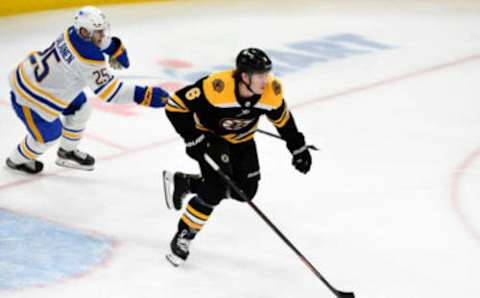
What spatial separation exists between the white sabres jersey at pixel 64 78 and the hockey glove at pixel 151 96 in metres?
0.05

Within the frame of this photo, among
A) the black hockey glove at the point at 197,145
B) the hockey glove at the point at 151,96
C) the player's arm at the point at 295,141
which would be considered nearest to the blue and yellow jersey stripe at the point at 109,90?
the hockey glove at the point at 151,96

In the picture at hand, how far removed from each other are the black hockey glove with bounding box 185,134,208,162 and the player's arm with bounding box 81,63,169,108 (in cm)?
84

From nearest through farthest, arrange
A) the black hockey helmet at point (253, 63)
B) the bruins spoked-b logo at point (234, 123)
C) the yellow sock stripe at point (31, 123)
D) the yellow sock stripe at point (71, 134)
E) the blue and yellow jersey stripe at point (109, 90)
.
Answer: the black hockey helmet at point (253, 63) < the bruins spoked-b logo at point (234, 123) < the blue and yellow jersey stripe at point (109, 90) < the yellow sock stripe at point (31, 123) < the yellow sock stripe at point (71, 134)

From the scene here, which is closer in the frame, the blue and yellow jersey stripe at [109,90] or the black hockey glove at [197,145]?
the black hockey glove at [197,145]

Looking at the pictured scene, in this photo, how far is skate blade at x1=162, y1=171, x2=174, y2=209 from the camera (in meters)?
4.04

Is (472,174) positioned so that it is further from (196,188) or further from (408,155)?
(196,188)

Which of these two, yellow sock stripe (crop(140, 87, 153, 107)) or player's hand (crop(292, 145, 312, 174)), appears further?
yellow sock stripe (crop(140, 87, 153, 107))

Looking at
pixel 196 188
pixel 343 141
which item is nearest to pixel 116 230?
pixel 196 188

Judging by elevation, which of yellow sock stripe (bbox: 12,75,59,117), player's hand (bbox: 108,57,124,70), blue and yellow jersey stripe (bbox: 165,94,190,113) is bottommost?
yellow sock stripe (bbox: 12,75,59,117)

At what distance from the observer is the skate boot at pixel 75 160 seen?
4.65 metres

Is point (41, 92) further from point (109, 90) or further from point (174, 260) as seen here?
point (174, 260)

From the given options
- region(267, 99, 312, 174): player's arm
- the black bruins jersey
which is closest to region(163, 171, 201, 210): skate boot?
the black bruins jersey

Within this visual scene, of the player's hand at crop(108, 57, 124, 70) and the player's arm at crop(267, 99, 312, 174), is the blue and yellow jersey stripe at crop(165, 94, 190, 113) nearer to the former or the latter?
the player's arm at crop(267, 99, 312, 174)

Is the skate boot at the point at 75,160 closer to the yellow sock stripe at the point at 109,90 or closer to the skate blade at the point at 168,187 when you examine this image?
the yellow sock stripe at the point at 109,90
